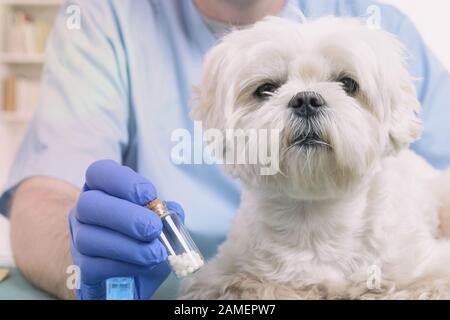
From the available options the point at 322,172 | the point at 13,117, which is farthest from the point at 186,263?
the point at 13,117

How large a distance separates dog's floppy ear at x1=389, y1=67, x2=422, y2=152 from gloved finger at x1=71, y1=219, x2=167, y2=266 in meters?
0.41

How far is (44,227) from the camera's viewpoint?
3.74 ft

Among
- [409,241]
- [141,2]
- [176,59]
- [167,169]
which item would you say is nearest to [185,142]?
[167,169]

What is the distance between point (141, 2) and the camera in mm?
1175

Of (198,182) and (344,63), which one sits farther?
(198,182)

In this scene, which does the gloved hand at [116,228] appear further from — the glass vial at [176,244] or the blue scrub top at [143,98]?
the blue scrub top at [143,98]

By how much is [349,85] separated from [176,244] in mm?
374

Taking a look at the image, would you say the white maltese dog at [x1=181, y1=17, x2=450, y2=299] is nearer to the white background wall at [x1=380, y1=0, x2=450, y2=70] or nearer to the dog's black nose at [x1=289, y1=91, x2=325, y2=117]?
the dog's black nose at [x1=289, y1=91, x2=325, y2=117]

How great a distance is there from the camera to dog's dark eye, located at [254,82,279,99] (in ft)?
2.99

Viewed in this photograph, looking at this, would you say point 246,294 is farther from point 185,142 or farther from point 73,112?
point 73,112

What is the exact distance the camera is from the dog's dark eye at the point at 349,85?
3.00 feet

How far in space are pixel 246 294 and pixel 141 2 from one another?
2.00ft

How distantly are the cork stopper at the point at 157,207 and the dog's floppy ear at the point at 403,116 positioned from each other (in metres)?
0.38
